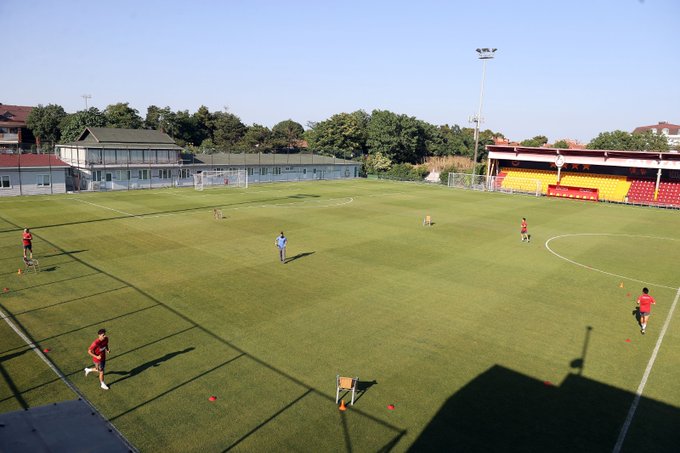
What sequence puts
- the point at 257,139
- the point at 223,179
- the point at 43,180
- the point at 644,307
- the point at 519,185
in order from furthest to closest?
the point at 257,139 → the point at 519,185 → the point at 223,179 → the point at 43,180 → the point at 644,307

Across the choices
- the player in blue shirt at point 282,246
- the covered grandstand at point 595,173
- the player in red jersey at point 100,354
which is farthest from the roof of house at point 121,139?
the covered grandstand at point 595,173

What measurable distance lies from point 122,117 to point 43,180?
4420 centimetres

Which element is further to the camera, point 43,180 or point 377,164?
point 377,164

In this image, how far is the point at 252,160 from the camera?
7719 cm

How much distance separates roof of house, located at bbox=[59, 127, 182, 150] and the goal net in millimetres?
47300

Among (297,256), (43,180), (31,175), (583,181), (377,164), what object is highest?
(377,164)

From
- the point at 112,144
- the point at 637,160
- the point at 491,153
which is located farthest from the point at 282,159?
the point at 637,160

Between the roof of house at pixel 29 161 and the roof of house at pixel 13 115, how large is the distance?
61547mm

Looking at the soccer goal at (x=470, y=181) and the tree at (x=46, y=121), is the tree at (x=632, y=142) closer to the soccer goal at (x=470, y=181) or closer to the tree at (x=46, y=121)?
the soccer goal at (x=470, y=181)

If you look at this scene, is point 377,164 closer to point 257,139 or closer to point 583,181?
point 257,139

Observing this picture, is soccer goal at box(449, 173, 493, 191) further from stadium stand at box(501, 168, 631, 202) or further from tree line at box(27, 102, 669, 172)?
tree line at box(27, 102, 669, 172)

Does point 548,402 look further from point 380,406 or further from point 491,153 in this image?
point 491,153

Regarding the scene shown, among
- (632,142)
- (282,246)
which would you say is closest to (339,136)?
(632,142)

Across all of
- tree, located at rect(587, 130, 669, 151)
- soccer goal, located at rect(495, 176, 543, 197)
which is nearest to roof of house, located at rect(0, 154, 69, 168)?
soccer goal, located at rect(495, 176, 543, 197)
